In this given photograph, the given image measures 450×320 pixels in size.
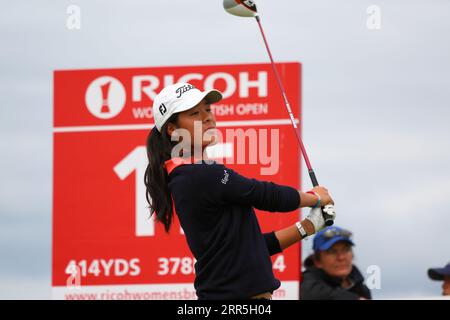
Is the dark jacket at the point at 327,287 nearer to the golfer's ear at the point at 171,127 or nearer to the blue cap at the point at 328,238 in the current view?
the blue cap at the point at 328,238

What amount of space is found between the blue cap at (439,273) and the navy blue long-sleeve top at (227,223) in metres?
3.73

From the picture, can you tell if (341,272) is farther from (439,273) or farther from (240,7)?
(240,7)

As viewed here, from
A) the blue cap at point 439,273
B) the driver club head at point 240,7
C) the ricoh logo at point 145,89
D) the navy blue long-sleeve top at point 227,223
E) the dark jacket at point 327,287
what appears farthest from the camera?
the ricoh logo at point 145,89

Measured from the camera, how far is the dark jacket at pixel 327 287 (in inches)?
379

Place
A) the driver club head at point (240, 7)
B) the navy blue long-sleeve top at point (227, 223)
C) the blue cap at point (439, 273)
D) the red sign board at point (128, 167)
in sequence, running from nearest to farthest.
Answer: the navy blue long-sleeve top at point (227, 223) → the driver club head at point (240, 7) → the blue cap at point (439, 273) → the red sign board at point (128, 167)

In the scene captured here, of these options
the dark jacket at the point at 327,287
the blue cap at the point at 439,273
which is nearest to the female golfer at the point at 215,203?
the dark jacket at the point at 327,287

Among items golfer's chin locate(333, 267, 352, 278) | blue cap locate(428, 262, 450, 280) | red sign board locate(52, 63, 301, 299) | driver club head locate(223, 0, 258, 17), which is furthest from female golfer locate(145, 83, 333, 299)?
red sign board locate(52, 63, 301, 299)

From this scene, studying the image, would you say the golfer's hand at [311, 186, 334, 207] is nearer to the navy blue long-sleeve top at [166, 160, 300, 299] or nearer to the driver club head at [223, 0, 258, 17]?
the navy blue long-sleeve top at [166, 160, 300, 299]

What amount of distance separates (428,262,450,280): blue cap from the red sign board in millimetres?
1441

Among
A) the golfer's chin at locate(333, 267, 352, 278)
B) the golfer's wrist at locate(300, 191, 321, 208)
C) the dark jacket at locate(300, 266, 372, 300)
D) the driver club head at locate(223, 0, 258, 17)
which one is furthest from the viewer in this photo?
the golfer's chin at locate(333, 267, 352, 278)

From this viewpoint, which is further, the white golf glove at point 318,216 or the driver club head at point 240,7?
the driver club head at point 240,7

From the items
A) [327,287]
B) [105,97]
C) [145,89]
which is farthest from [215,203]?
[105,97]

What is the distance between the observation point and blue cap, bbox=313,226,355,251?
390 inches
